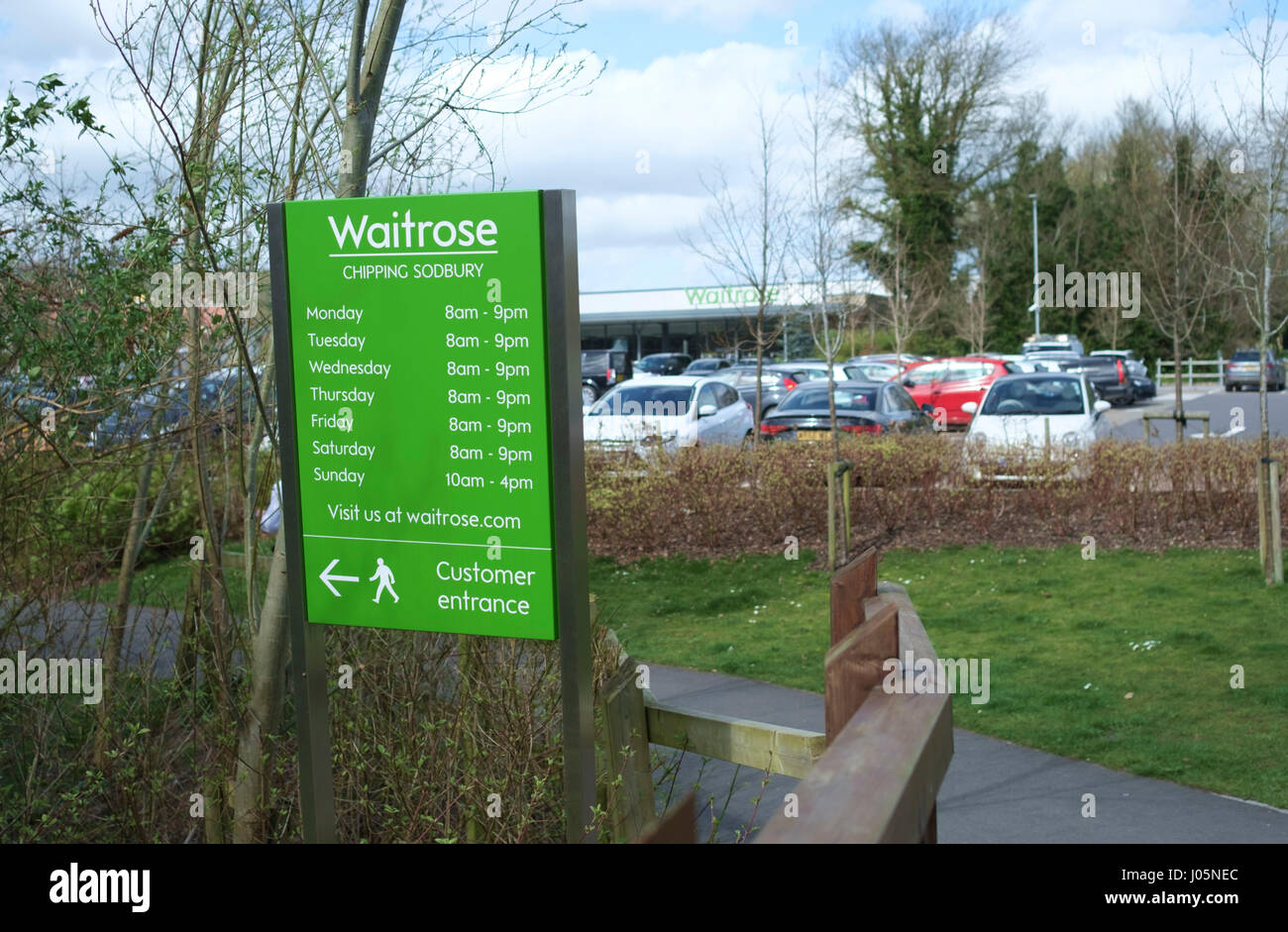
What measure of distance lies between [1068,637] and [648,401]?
1266 centimetres

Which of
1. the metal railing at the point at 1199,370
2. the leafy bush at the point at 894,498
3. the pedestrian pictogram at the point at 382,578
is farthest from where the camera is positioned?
the metal railing at the point at 1199,370

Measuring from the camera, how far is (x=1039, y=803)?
5531 millimetres

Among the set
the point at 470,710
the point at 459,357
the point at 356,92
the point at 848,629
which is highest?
the point at 356,92

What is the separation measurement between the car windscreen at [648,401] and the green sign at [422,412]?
16.4 metres

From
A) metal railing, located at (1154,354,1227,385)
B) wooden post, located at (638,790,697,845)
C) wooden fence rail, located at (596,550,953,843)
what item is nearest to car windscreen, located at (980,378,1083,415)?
wooden fence rail, located at (596,550,953,843)

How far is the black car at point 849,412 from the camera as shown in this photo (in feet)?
56.1

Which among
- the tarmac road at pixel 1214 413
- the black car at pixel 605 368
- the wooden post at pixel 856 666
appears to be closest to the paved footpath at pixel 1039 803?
the wooden post at pixel 856 666

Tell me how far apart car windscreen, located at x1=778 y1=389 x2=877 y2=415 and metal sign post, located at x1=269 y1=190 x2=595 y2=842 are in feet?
49.3

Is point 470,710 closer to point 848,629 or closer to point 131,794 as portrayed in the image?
point 131,794

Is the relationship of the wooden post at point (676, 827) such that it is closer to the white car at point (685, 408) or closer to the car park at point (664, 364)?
the white car at point (685, 408)

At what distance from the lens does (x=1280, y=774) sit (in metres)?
5.81

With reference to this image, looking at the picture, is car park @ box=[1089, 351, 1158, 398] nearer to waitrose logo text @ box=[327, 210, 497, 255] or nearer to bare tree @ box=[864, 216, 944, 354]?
bare tree @ box=[864, 216, 944, 354]
